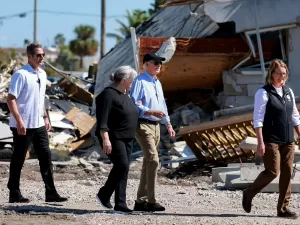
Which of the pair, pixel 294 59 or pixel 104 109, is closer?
pixel 104 109

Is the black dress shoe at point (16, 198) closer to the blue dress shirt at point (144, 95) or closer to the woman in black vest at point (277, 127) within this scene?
the blue dress shirt at point (144, 95)

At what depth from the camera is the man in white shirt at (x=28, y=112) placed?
9.69 meters

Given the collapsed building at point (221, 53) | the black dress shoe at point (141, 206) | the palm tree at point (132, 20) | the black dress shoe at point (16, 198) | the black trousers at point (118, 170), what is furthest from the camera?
the palm tree at point (132, 20)

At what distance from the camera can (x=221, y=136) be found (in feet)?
49.6

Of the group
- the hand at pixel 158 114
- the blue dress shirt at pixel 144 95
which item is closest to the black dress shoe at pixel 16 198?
the blue dress shirt at pixel 144 95

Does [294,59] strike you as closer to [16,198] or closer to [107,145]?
[16,198]

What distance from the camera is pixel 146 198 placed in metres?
9.69

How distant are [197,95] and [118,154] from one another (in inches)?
412

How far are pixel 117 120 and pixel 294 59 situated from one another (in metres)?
9.49

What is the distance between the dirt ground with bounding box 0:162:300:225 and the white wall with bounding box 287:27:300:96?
14.4 ft

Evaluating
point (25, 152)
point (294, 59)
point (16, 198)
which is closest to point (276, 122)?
point (25, 152)

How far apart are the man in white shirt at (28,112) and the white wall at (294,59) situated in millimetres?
9034

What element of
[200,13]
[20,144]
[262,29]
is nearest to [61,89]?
[200,13]

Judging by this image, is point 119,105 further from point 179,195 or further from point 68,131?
point 68,131
